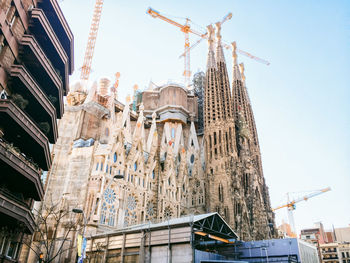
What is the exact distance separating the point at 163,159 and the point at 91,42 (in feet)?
108

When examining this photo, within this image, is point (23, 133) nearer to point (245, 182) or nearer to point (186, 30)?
point (245, 182)

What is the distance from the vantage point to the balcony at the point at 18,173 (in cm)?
1633

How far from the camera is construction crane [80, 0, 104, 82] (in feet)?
195

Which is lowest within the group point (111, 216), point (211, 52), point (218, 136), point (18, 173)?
point (18, 173)

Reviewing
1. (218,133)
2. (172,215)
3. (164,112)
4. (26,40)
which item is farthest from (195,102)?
(26,40)

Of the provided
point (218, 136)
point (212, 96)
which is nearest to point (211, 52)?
point (212, 96)

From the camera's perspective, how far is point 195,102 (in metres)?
65.0

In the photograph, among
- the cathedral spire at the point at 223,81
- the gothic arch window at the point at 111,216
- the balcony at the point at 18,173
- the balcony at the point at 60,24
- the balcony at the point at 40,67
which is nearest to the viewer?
the balcony at the point at 18,173

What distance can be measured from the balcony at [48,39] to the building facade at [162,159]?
45.3 feet

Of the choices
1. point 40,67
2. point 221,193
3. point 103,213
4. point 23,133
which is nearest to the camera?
point 23,133

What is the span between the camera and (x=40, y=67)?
21.0 metres

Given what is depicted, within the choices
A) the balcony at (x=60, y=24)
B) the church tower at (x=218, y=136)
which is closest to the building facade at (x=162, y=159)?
the church tower at (x=218, y=136)

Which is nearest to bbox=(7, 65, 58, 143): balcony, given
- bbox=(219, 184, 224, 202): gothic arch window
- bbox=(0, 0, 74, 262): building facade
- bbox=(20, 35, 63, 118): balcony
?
bbox=(0, 0, 74, 262): building facade

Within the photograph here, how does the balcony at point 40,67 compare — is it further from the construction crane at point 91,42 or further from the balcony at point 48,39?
the construction crane at point 91,42
